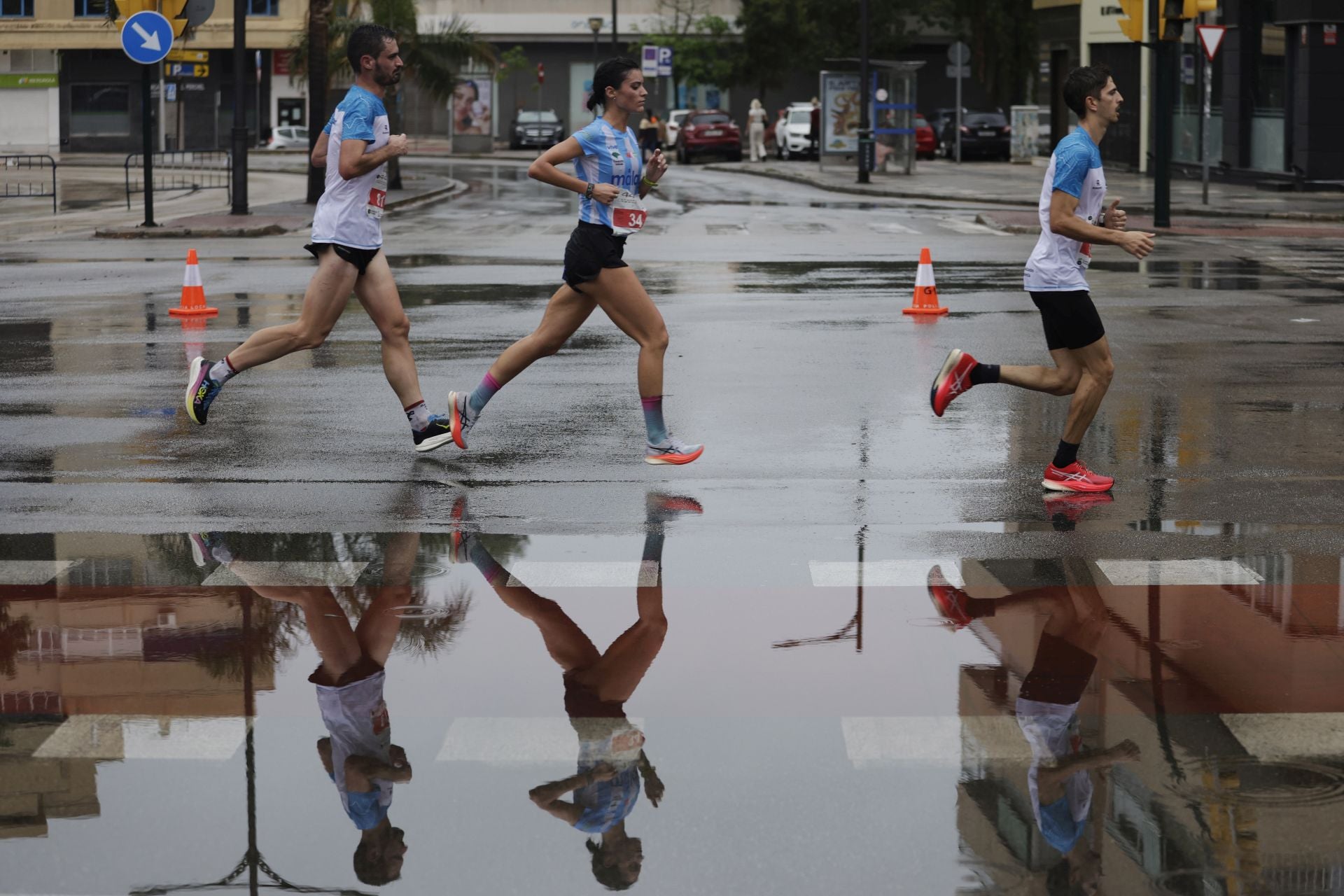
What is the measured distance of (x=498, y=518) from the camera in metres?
7.82

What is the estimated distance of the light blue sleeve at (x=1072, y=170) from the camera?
821cm

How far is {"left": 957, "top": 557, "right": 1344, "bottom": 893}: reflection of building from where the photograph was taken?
4035mm

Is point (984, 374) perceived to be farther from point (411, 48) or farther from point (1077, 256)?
point (411, 48)

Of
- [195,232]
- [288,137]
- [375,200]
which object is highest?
[288,137]

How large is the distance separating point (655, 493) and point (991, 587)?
2164 millimetres

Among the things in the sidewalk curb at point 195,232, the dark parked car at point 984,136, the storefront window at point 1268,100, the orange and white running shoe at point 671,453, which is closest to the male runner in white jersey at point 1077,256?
the orange and white running shoe at point 671,453

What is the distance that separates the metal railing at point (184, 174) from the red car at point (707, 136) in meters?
13.3

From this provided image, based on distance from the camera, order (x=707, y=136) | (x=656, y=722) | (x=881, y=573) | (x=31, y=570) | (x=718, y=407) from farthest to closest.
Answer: (x=707, y=136) → (x=718, y=407) → (x=31, y=570) → (x=881, y=573) → (x=656, y=722)

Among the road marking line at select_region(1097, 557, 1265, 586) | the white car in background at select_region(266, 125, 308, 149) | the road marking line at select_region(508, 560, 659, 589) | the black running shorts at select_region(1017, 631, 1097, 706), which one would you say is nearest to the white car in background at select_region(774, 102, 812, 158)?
the white car in background at select_region(266, 125, 308, 149)

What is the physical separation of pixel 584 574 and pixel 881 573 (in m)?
1.06

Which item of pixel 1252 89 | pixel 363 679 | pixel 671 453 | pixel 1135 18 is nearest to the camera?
pixel 363 679

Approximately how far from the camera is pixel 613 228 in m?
8.81

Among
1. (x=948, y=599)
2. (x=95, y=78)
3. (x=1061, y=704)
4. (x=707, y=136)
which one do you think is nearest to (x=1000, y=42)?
(x=707, y=136)

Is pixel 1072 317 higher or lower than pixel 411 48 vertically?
lower
